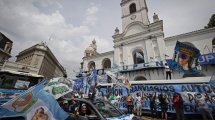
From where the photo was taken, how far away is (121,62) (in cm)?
2202

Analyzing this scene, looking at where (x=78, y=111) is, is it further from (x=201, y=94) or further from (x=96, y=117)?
(x=201, y=94)

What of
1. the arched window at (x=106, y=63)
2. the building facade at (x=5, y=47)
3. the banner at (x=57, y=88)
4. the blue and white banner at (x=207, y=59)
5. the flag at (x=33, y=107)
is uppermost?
the building facade at (x=5, y=47)

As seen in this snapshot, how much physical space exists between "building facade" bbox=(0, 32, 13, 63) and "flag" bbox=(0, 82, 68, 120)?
125ft

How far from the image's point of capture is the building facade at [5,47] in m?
32.0

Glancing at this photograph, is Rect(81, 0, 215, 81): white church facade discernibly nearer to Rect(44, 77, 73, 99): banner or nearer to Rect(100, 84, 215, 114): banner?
Rect(100, 84, 215, 114): banner

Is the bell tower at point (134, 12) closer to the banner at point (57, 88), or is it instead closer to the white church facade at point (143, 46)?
the white church facade at point (143, 46)

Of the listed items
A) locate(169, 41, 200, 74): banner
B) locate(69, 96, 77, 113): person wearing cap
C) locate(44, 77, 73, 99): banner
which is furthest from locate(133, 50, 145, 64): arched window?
locate(44, 77, 73, 99): banner

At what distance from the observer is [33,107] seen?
2637 millimetres

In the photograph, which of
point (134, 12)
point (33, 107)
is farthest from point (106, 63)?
point (33, 107)

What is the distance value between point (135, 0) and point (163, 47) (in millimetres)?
12708

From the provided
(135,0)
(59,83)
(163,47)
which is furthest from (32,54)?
(59,83)

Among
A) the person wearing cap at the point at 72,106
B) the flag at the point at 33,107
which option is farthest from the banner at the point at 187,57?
the flag at the point at 33,107

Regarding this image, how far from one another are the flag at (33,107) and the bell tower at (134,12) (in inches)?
872

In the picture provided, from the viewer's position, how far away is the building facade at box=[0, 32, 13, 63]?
105ft
